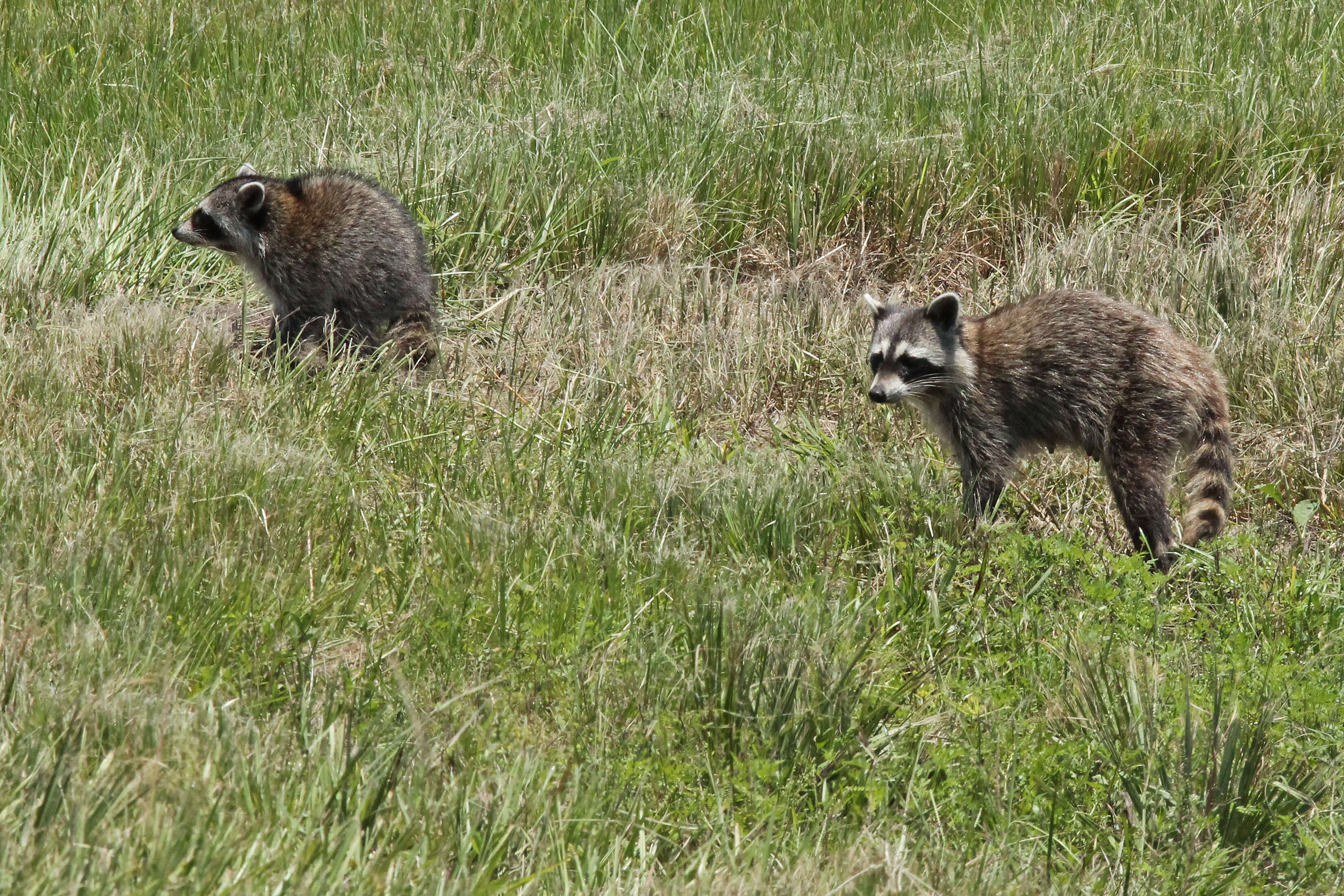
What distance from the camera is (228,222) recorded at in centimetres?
646

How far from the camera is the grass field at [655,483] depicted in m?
3.03

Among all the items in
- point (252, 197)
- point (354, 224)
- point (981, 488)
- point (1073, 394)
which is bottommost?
point (981, 488)

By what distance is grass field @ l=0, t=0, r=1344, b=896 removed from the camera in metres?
3.03

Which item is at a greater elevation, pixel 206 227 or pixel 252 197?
pixel 252 197

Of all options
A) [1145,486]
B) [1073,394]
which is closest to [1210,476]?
[1145,486]

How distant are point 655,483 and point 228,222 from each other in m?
2.88

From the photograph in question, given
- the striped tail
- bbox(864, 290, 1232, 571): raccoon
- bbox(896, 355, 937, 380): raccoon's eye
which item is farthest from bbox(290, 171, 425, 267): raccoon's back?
the striped tail

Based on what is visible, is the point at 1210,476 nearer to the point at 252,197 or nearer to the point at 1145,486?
the point at 1145,486

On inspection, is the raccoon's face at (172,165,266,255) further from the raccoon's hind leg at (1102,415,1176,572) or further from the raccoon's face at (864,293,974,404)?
the raccoon's hind leg at (1102,415,1176,572)

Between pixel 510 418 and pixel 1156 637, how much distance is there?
7.78 ft

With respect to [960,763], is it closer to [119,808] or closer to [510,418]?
[119,808]

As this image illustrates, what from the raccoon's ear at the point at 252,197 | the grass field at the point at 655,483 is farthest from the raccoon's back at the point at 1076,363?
the raccoon's ear at the point at 252,197

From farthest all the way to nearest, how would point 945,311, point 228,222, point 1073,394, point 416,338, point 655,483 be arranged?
point 228,222
point 416,338
point 945,311
point 1073,394
point 655,483

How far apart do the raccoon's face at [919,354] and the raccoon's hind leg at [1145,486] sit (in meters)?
0.70
